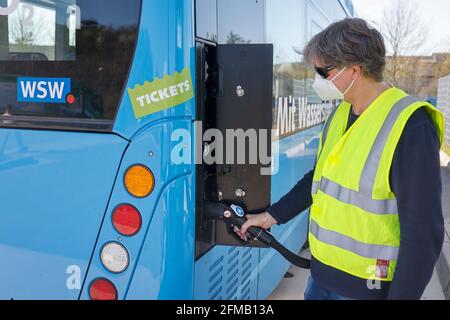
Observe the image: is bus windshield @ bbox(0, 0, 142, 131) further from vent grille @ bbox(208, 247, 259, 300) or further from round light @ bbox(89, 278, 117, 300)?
vent grille @ bbox(208, 247, 259, 300)

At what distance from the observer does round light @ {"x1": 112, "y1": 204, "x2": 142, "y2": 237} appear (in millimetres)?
1995

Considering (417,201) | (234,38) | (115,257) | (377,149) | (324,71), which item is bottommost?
(115,257)

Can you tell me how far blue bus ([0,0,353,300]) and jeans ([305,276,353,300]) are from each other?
46cm

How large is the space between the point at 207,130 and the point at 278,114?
117 cm

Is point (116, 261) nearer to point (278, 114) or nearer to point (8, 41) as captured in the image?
point (8, 41)

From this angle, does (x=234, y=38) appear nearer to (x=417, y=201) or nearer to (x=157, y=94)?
(x=157, y=94)

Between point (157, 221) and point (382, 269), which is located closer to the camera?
point (382, 269)

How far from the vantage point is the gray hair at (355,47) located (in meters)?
1.82

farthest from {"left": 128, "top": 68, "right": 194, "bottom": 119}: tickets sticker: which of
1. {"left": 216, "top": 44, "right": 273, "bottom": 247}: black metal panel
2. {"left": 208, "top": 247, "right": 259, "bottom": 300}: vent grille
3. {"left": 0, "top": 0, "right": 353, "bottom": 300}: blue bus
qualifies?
{"left": 208, "top": 247, "right": 259, "bottom": 300}: vent grille

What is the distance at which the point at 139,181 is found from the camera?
1.98 m

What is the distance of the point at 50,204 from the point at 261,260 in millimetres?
1692

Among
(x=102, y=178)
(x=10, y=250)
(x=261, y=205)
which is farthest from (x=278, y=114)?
(x=10, y=250)

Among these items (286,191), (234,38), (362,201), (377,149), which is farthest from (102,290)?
(286,191)

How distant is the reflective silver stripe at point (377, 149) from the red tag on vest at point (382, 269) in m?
0.28
